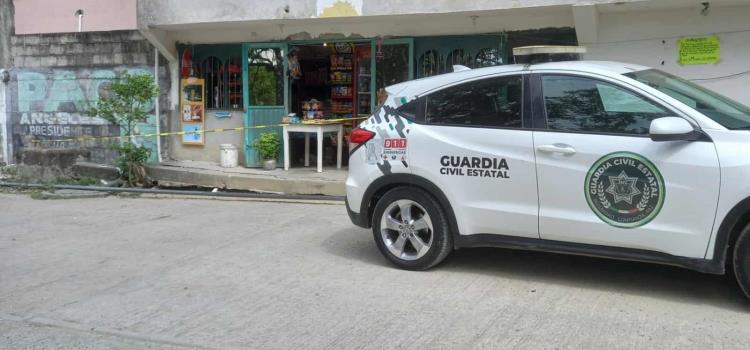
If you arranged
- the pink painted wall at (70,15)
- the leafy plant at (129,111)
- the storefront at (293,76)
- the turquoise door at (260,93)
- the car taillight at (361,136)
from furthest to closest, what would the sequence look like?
the pink painted wall at (70,15), the turquoise door at (260,93), the leafy plant at (129,111), the storefront at (293,76), the car taillight at (361,136)

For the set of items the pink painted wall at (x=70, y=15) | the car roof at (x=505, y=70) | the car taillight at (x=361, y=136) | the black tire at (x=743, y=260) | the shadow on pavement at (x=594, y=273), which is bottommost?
the shadow on pavement at (x=594, y=273)

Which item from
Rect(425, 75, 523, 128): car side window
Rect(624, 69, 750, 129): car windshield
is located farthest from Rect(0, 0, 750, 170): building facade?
Rect(425, 75, 523, 128): car side window

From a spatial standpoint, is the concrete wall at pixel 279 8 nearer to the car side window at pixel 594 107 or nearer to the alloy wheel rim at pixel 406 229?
the car side window at pixel 594 107

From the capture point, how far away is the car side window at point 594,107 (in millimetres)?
4922

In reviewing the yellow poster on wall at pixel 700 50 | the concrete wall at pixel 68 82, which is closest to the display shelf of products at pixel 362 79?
the concrete wall at pixel 68 82

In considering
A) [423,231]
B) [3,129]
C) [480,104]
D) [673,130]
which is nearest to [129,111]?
[3,129]

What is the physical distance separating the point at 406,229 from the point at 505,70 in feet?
5.10

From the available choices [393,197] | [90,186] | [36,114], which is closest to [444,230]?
[393,197]

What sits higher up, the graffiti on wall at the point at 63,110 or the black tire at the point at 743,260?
the graffiti on wall at the point at 63,110

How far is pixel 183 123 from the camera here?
42.5 feet

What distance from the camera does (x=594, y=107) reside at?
5.13 m

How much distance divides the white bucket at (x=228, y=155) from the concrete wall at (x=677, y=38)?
619 centimetres

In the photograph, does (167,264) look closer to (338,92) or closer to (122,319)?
(122,319)

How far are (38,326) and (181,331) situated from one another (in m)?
1.07
